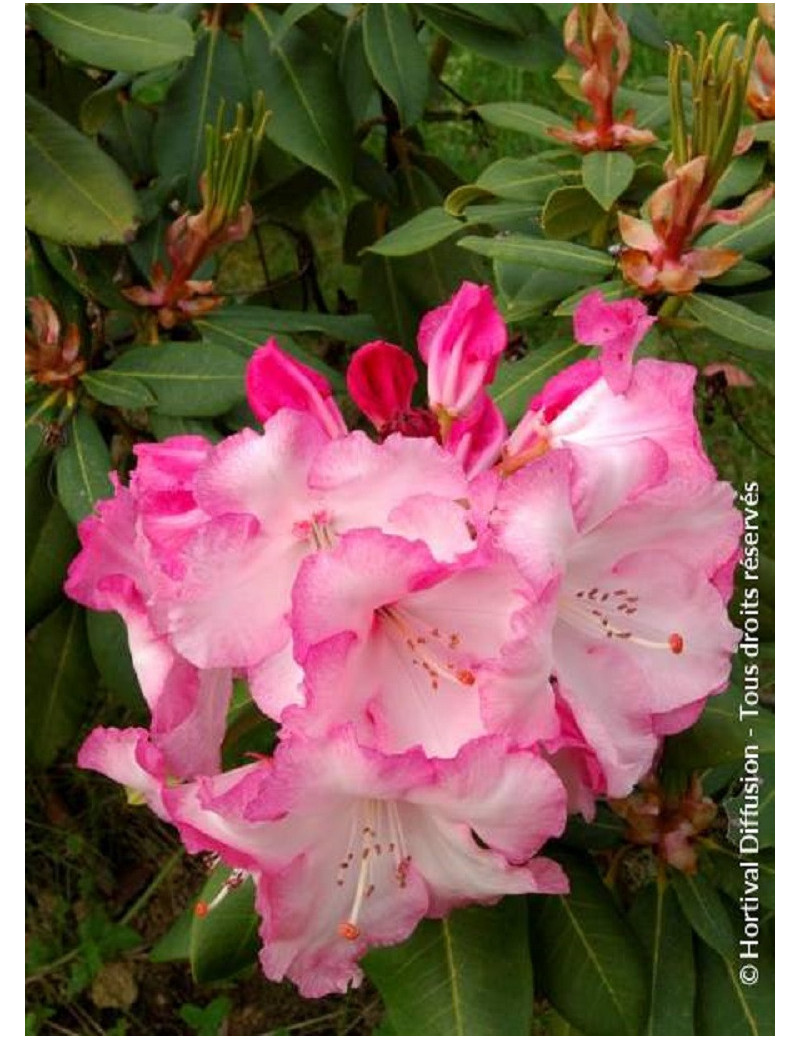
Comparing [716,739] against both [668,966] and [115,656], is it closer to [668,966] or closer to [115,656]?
[668,966]

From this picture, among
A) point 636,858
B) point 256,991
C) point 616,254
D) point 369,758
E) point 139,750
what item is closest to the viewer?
point 369,758

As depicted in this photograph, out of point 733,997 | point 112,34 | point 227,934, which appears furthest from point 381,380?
point 733,997

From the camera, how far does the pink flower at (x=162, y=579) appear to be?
90cm

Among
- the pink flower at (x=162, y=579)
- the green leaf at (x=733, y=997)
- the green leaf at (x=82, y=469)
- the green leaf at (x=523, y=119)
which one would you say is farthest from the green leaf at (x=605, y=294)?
the green leaf at (x=733, y=997)

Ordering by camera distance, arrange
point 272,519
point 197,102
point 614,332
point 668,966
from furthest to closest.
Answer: point 197,102
point 668,966
point 614,332
point 272,519

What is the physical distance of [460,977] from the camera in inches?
46.8

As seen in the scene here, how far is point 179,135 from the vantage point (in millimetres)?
1665

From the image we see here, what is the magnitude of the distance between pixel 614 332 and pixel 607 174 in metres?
0.38

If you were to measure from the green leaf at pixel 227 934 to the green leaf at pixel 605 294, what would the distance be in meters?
0.56

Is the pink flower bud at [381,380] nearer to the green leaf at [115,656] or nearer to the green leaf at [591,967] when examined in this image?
the green leaf at [591,967]

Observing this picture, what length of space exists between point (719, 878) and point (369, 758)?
2.26 feet

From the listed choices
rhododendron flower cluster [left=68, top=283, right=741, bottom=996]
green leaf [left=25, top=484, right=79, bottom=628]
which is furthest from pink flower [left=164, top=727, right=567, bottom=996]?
green leaf [left=25, top=484, right=79, bottom=628]

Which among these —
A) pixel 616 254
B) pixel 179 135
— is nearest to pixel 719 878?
pixel 616 254

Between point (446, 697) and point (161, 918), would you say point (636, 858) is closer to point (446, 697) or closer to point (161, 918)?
point (446, 697)
